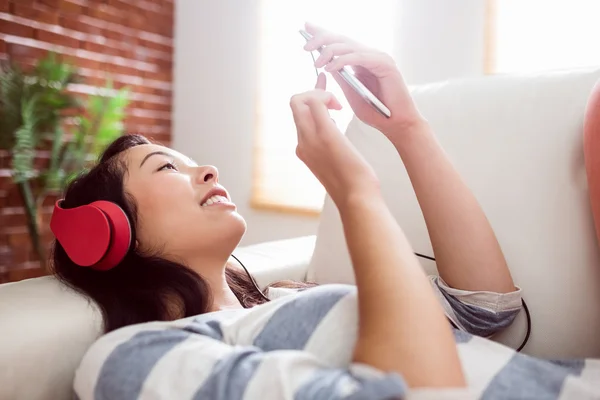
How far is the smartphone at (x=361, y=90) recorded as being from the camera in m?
0.94

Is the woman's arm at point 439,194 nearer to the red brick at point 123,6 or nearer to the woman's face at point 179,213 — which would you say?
the woman's face at point 179,213

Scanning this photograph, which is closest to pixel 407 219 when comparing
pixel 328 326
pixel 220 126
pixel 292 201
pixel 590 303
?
pixel 590 303

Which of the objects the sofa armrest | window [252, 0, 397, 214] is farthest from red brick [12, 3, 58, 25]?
the sofa armrest

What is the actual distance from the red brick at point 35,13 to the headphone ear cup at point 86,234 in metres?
2.51

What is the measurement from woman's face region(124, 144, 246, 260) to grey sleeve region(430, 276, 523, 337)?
397mm

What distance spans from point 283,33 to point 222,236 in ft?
8.18

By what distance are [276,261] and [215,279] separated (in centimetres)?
38

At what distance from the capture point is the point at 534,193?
107cm

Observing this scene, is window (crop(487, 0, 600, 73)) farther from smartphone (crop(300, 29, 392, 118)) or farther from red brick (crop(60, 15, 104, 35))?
red brick (crop(60, 15, 104, 35))

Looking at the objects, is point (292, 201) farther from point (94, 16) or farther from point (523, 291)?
point (523, 291)

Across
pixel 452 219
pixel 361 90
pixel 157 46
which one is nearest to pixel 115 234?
pixel 361 90

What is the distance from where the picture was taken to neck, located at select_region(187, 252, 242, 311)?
1.06 m

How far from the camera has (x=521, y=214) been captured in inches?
42.6

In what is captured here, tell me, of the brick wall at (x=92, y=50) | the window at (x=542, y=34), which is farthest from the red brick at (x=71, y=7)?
the window at (x=542, y=34)
